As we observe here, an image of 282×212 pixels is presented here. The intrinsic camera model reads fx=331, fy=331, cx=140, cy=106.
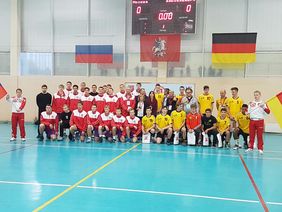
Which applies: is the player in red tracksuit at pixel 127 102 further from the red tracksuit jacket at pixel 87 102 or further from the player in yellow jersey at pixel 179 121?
the player in yellow jersey at pixel 179 121

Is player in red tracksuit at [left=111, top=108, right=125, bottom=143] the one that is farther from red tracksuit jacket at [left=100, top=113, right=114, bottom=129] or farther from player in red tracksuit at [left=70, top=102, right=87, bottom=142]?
player in red tracksuit at [left=70, top=102, right=87, bottom=142]

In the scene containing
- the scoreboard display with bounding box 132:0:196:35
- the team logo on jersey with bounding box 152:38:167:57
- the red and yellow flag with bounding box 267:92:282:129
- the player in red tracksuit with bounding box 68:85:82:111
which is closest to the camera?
the red and yellow flag with bounding box 267:92:282:129

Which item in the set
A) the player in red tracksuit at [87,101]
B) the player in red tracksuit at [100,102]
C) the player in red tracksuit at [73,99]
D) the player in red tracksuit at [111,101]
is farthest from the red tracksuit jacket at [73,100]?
the player in red tracksuit at [111,101]

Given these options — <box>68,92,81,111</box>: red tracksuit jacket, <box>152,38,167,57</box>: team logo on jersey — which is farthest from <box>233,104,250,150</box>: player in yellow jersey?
<box>152,38,167,57</box>: team logo on jersey

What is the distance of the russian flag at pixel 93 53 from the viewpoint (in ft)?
48.3

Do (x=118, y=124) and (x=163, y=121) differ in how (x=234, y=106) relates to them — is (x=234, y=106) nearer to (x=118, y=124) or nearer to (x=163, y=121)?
(x=163, y=121)

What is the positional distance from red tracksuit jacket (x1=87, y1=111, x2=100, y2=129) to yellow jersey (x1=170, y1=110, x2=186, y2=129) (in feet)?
7.36

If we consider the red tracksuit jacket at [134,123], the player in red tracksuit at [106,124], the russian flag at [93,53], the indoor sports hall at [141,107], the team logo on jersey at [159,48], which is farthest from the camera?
the russian flag at [93,53]

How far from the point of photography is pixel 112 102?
1028 centimetres

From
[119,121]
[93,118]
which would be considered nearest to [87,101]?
[93,118]

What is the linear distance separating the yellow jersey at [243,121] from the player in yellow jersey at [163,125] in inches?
76.9

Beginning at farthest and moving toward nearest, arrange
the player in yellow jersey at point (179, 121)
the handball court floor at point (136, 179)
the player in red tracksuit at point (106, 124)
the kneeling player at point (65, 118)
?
the kneeling player at point (65, 118) < the player in red tracksuit at point (106, 124) < the player in yellow jersey at point (179, 121) < the handball court floor at point (136, 179)

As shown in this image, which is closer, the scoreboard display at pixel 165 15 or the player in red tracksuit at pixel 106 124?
the player in red tracksuit at pixel 106 124

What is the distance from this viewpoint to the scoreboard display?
13.4 metres
